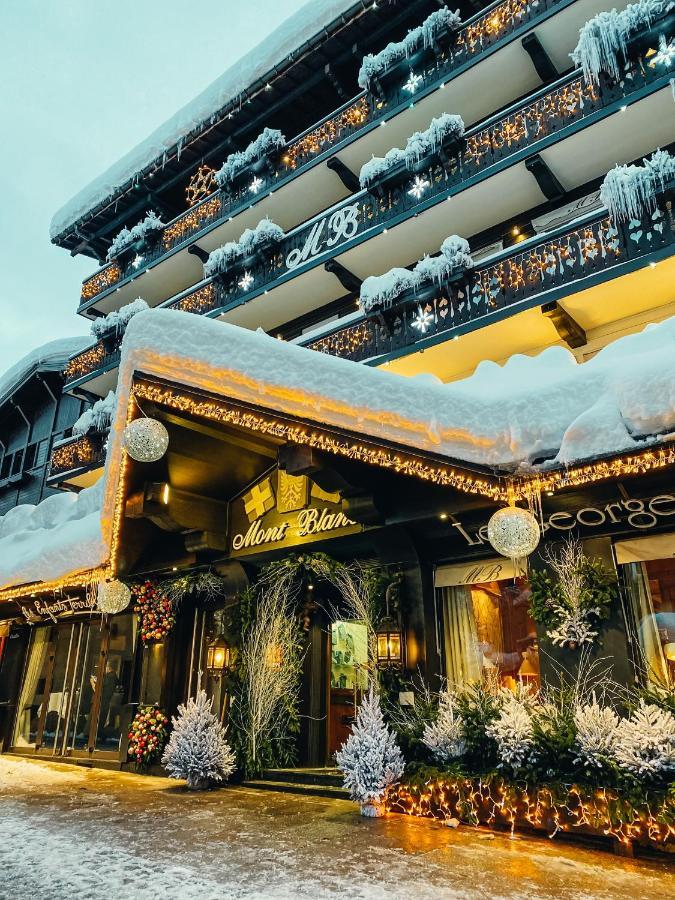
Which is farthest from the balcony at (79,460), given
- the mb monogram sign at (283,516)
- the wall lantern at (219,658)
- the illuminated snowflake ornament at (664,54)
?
the illuminated snowflake ornament at (664,54)

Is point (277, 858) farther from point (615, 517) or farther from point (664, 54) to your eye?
point (664, 54)

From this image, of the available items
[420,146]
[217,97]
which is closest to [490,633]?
[420,146]

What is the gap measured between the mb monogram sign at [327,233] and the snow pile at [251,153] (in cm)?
364

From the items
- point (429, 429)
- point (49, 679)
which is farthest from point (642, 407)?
point (49, 679)

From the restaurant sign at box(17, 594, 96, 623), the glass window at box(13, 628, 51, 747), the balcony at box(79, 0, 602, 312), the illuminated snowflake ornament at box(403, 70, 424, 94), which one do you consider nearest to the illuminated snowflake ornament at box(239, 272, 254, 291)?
the balcony at box(79, 0, 602, 312)

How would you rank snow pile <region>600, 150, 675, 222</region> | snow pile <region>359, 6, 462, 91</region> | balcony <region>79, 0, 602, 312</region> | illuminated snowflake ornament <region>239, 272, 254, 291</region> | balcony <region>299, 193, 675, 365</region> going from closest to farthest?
snow pile <region>600, 150, 675, 222</region> → balcony <region>299, 193, 675, 365</region> → balcony <region>79, 0, 602, 312</region> → snow pile <region>359, 6, 462, 91</region> → illuminated snowflake ornament <region>239, 272, 254, 291</region>

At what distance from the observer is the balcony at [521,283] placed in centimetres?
864

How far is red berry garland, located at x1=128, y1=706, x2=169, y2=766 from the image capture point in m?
10.6

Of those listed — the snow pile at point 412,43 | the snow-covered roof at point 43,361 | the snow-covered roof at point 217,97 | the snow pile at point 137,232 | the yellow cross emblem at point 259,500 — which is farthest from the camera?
the snow-covered roof at point 43,361

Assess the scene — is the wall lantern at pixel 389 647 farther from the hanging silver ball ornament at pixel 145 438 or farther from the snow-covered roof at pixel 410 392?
the hanging silver ball ornament at pixel 145 438

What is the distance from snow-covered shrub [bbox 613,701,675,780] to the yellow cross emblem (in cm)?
611

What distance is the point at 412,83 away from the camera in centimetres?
1372

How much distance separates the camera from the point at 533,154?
10.5 metres

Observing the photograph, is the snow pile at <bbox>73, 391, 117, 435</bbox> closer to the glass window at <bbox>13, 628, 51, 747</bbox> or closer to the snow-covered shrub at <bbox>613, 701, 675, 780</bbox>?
the glass window at <bbox>13, 628, 51, 747</bbox>
